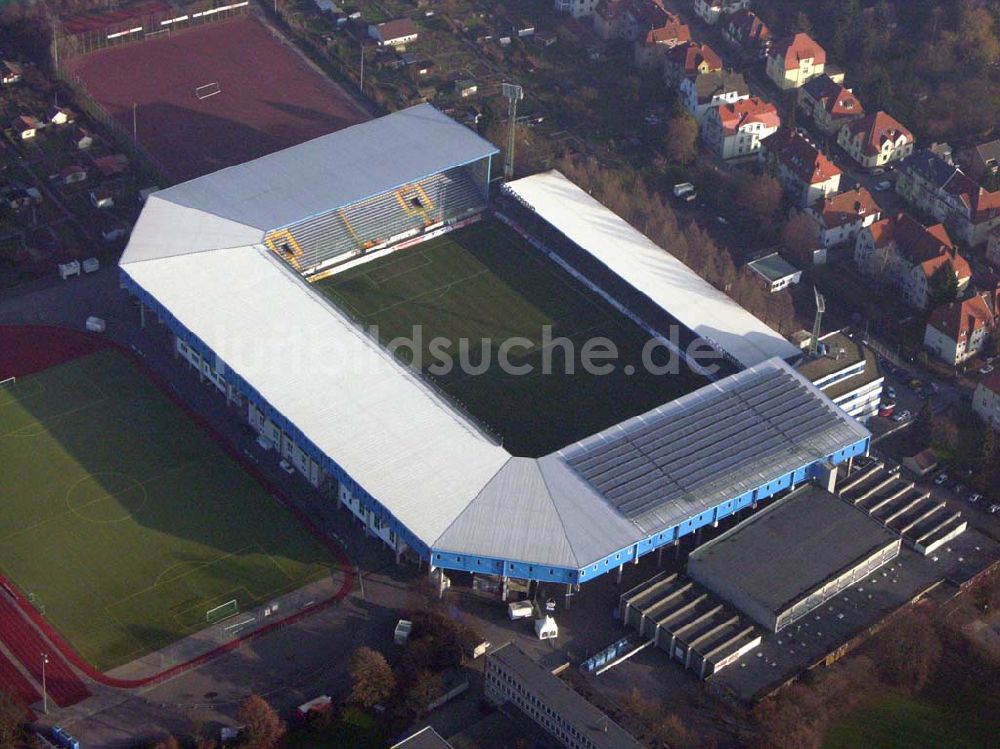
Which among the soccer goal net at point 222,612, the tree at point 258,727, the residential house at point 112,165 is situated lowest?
the soccer goal net at point 222,612

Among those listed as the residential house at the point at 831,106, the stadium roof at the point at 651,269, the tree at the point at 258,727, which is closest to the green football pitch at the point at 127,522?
the tree at the point at 258,727

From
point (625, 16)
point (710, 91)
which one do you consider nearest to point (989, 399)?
point (710, 91)

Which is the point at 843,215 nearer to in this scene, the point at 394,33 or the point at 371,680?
the point at 394,33

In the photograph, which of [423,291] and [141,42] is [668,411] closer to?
[423,291]

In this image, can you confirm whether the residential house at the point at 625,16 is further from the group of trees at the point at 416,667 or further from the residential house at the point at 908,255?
the group of trees at the point at 416,667

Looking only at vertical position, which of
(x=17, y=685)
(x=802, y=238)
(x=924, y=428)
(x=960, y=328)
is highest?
(x=960, y=328)

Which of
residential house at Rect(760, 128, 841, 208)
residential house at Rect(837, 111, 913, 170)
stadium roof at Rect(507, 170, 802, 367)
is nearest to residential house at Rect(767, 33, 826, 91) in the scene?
residential house at Rect(837, 111, 913, 170)
